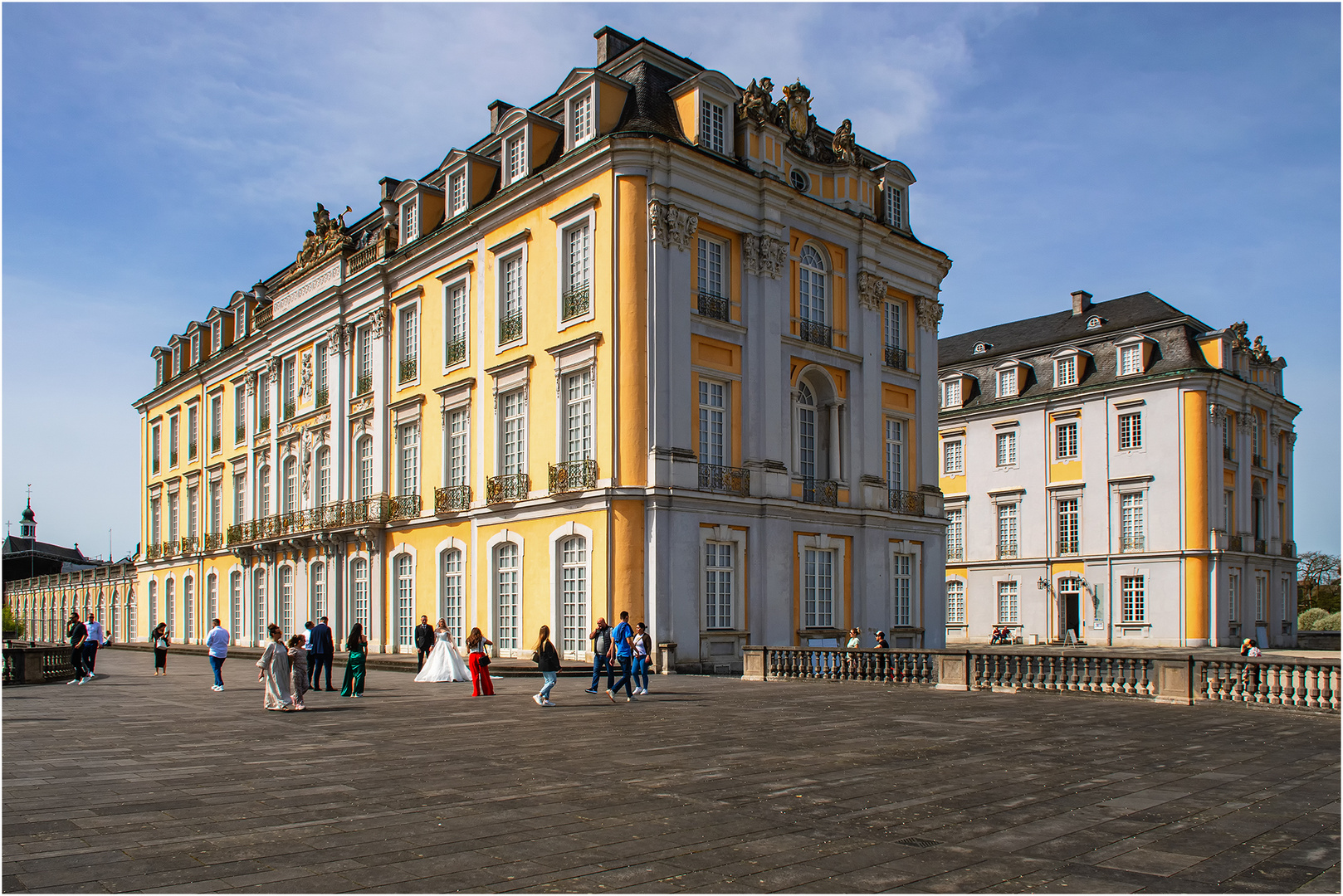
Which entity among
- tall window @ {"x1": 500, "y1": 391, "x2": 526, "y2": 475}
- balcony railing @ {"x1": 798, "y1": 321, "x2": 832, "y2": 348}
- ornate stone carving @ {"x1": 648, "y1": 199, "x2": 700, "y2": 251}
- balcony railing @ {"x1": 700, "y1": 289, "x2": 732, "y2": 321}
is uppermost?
ornate stone carving @ {"x1": 648, "y1": 199, "x2": 700, "y2": 251}

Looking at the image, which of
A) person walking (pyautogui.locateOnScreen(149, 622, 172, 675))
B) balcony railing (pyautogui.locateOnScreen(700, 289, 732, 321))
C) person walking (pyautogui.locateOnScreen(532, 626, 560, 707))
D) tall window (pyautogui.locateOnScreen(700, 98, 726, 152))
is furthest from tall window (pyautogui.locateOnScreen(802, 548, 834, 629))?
person walking (pyautogui.locateOnScreen(149, 622, 172, 675))

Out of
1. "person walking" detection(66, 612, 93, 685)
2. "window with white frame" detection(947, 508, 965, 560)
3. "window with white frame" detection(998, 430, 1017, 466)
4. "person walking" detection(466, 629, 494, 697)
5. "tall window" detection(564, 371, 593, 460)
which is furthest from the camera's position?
"window with white frame" detection(947, 508, 965, 560)

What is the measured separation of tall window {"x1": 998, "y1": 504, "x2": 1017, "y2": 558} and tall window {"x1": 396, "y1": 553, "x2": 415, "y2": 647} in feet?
104

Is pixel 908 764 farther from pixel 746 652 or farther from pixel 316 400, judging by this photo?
pixel 316 400

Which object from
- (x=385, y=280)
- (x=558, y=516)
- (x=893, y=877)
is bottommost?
(x=893, y=877)

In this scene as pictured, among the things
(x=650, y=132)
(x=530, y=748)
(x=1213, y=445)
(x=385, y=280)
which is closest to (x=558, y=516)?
(x=650, y=132)

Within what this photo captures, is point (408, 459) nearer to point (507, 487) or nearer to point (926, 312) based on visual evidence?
point (507, 487)

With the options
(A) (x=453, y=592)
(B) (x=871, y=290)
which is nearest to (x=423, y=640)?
(A) (x=453, y=592)

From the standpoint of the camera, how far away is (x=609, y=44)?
1314 inches

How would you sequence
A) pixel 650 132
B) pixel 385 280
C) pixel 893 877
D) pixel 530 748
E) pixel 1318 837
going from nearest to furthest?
pixel 893 877 → pixel 1318 837 → pixel 530 748 → pixel 650 132 → pixel 385 280

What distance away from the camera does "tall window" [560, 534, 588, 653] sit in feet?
93.4

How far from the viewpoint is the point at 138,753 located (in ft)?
40.3

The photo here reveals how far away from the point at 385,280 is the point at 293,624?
48.8ft

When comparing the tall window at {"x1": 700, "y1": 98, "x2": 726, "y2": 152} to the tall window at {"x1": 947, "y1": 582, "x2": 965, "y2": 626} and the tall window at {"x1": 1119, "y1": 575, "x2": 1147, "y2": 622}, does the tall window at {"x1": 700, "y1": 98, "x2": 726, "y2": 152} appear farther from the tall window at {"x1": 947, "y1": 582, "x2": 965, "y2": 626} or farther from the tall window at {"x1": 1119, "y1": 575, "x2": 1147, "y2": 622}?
the tall window at {"x1": 947, "y1": 582, "x2": 965, "y2": 626}
